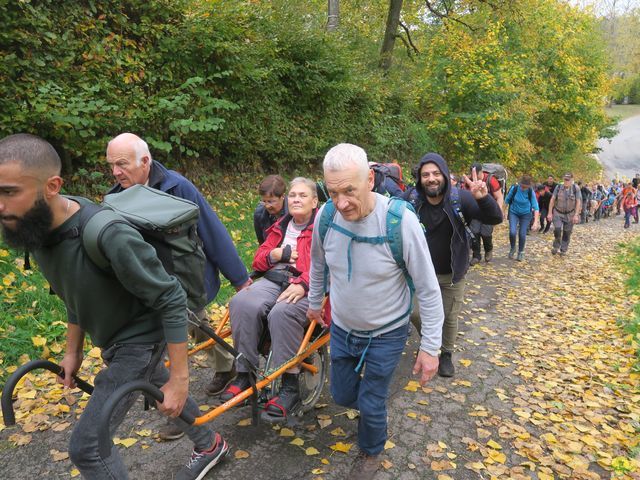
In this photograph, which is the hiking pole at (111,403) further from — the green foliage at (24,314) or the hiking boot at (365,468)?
the green foliage at (24,314)

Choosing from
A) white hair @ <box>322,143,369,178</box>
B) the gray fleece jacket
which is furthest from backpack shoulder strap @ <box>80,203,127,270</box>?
the gray fleece jacket

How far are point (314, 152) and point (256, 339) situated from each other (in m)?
9.58

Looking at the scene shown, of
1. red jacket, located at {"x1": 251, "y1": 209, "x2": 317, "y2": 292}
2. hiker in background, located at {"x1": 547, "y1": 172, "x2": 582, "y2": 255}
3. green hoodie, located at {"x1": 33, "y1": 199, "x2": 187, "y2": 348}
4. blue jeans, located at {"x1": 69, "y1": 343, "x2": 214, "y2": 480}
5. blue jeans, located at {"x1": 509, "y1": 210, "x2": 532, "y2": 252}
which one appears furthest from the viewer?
hiker in background, located at {"x1": 547, "y1": 172, "x2": 582, "y2": 255}

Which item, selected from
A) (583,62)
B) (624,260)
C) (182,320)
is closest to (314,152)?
(624,260)

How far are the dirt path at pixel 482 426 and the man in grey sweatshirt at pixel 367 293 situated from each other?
1.97 ft

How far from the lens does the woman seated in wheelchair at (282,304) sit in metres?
3.35

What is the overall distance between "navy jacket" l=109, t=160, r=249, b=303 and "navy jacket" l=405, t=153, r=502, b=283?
76.2 inches

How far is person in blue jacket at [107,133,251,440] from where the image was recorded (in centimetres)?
318

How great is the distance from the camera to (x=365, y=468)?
307 centimetres

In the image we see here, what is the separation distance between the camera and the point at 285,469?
322cm

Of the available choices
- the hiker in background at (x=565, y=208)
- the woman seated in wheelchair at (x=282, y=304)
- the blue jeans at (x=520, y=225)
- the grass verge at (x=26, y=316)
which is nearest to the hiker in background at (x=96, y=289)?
the woman seated in wheelchair at (x=282, y=304)

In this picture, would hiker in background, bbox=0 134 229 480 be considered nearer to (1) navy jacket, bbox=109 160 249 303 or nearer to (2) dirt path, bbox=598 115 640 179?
(1) navy jacket, bbox=109 160 249 303

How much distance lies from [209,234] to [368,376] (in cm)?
158

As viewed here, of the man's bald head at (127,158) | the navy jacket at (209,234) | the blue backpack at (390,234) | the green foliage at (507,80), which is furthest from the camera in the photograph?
the green foliage at (507,80)
